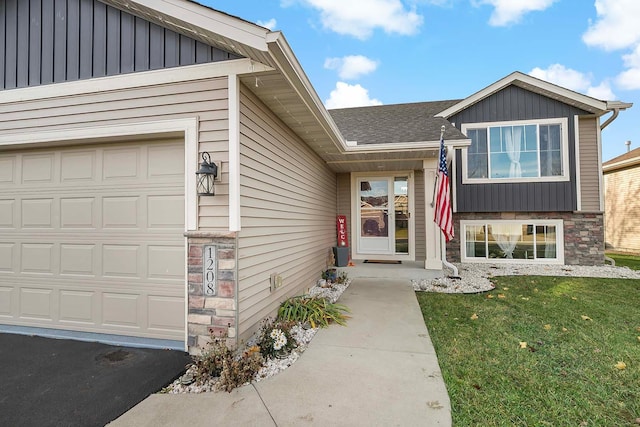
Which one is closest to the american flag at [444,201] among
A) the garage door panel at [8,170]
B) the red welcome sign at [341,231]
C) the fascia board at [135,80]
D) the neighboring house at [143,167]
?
the neighboring house at [143,167]

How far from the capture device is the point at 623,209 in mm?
11242

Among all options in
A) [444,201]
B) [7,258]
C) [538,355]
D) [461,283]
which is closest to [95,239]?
[7,258]

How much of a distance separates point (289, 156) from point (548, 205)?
7010mm

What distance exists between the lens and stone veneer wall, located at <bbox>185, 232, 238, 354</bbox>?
2.71m

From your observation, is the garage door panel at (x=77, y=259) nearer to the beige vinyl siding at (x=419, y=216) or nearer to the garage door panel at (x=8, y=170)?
the garage door panel at (x=8, y=170)

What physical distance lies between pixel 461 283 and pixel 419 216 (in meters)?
2.35

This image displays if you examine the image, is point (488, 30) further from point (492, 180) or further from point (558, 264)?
point (558, 264)

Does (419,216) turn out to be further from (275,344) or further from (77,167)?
(77,167)

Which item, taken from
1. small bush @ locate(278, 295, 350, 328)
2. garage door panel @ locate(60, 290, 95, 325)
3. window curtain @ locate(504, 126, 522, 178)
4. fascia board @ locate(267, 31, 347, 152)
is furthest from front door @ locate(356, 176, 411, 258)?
garage door panel @ locate(60, 290, 95, 325)

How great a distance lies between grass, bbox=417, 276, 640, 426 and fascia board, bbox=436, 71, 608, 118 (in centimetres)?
481

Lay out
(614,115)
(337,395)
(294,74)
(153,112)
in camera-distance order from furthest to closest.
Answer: (614,115) < (153,112) < (294,74) < (337,395)

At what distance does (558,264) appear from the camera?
25.6 ft

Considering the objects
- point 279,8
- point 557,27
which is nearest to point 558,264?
point 557,27

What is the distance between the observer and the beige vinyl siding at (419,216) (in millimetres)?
7656
